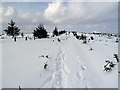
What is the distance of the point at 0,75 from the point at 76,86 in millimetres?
4523

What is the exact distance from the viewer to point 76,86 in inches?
333

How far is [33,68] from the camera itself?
12047 millimetres

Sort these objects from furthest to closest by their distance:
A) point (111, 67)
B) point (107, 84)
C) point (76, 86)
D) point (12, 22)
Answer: point (12, 22) < point (111, 67) < point (107, 84) < point (76, 86)

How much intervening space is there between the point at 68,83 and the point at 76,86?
19.4 inches

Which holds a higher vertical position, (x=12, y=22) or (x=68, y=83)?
(x=12, y=22)

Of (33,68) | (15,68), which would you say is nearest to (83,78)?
(33,68)

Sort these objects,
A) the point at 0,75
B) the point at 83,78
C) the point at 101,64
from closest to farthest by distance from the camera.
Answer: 1. the point at 83,78
2. the point at 0,75
3. the point at 101,64

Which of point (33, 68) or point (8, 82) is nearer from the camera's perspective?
point (8, 82)

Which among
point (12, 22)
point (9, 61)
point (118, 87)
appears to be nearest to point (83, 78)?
point (118, 87)

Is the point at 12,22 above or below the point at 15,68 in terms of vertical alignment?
above

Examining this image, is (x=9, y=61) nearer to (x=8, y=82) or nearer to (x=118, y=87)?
(x=8, y=82)

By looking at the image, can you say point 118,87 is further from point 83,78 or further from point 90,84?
point 83,78

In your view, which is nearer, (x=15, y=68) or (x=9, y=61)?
(x=15, y=68)

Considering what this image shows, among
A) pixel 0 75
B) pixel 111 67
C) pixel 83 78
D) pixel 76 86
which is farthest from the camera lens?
pixel 111 67
